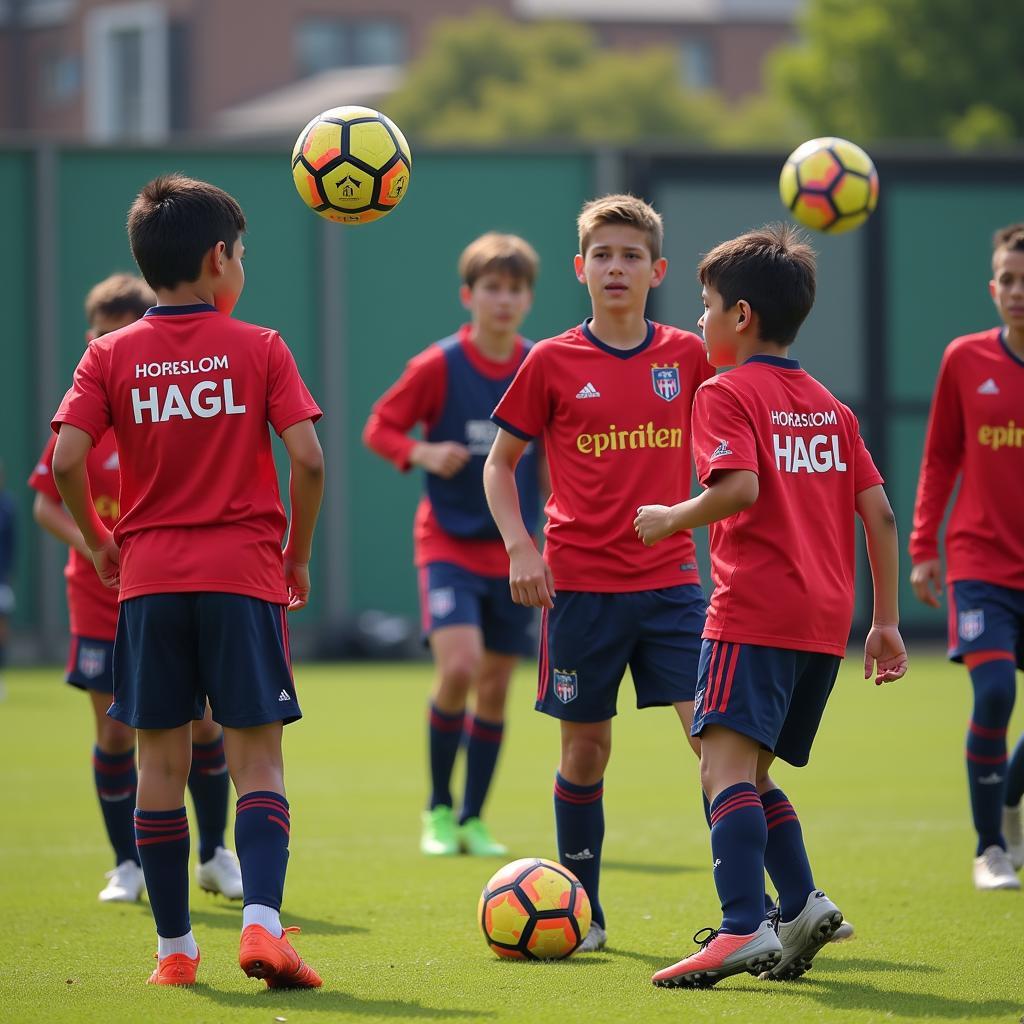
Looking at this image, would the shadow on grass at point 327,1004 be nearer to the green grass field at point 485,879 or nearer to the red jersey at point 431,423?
the green grass field at point 485,879

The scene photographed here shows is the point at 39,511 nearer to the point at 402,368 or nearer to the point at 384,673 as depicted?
the point at 384,673

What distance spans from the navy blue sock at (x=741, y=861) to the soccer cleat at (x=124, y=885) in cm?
270

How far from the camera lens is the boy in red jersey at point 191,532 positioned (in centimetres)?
509

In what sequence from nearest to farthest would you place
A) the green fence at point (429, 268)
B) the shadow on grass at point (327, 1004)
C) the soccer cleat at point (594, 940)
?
the shadow on grass at point (327, 1004) < the soccer cleat at point (594, 940) < the green fence at point (429, 268)

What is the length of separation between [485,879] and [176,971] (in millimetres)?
2283

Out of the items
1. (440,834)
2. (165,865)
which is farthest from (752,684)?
(440,834)

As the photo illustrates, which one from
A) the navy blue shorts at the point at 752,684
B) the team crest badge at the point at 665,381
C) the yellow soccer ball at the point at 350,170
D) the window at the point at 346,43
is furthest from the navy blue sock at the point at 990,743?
the window at the point at 346,43

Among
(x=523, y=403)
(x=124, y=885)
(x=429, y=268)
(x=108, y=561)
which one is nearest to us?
(x=108, y=561)

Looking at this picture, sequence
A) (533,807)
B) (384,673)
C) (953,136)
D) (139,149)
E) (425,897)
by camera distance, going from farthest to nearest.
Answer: (953,136)
(139,149)
(384,673)
(533,807)
(425,897)

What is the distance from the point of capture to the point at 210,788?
6977 millimetres

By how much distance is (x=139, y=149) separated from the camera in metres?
19.9

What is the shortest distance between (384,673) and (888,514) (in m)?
13.3

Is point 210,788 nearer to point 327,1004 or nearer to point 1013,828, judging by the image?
point 327,1004

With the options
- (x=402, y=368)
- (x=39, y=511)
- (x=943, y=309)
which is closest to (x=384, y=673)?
(x=402, y=368)
